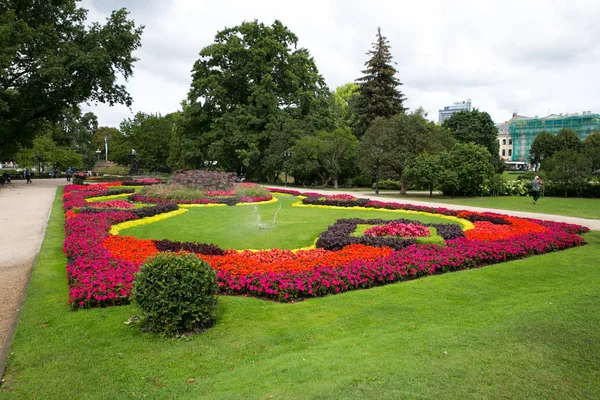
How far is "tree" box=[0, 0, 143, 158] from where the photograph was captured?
27.4 metres

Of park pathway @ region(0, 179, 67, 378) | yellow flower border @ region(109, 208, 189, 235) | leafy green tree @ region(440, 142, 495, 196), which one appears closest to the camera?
park pathway @ region(0, 179, 67, 378)

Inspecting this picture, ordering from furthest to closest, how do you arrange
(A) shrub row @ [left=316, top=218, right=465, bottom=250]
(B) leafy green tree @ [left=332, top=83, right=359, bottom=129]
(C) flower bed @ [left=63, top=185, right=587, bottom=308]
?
(B) leafy green tree @ [left=332, top=83, right=359, bottom=129]
(A) shrub row @ [left=316, top=218, right=465, bottom=250]
(C) flower bed @ [left=63, top=185, right=587, bottom=308]

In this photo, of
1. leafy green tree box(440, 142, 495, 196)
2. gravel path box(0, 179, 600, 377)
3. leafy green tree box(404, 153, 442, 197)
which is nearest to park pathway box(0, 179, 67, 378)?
gravel path box(0, 179, 600, 377)

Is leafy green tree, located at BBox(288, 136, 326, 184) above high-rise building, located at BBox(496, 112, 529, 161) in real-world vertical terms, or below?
below

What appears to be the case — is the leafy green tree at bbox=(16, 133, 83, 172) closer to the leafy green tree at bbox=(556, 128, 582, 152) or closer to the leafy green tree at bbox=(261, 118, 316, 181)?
the leafy green tree at bbox=(261, 118, 316, 181)

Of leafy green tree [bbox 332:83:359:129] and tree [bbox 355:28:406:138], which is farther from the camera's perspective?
leafy green tree [bbox 332:83:359:129]

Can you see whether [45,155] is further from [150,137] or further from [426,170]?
[426,170]

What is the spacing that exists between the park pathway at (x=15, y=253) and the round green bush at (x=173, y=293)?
144 cm

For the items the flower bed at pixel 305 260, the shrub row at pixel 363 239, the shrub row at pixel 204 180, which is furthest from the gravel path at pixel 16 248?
the shrub row at pixel 204 180

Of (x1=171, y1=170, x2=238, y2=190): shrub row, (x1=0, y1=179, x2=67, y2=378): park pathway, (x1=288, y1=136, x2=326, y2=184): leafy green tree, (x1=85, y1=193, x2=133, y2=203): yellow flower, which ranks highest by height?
(x1=288, y1=136, x2=326, y2=184): leafy green tree

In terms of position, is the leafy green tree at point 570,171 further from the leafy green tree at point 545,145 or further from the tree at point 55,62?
the leafy green tree at point 545,145

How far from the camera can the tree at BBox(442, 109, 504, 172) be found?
5009 centimetres

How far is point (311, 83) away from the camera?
42562 mm

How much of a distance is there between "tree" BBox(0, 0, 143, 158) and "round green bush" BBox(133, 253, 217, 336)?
26.9m
